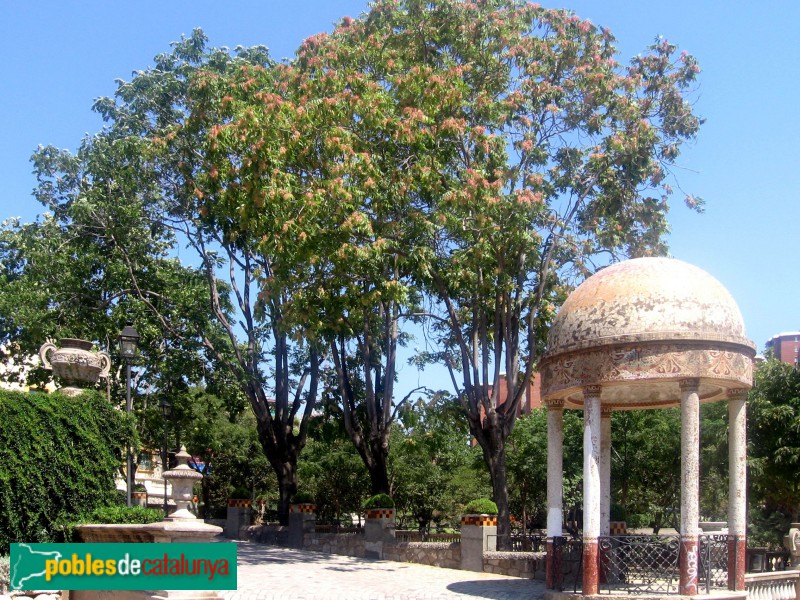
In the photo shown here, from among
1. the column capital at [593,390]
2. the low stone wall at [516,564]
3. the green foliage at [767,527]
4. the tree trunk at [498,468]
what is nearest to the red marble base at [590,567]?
the column capital at [593,390]

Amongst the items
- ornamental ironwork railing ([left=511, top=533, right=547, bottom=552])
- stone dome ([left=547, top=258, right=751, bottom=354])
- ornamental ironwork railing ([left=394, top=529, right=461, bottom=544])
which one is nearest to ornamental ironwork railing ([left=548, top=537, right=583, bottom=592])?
stone dome ([left=547, top=258, right=751, bottom=354])

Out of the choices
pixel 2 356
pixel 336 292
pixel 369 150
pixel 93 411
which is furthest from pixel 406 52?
pixel 2 356

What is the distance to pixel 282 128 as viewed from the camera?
2011cm

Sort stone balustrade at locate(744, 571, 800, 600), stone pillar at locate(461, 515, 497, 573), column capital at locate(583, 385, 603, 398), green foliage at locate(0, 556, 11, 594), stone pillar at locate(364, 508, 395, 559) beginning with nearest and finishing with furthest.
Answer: green foliage at locate(0, 556, 11, 594) < column capital at locate(583, 385, 603, 398) < stone balustrade at locate(744, 571, 800, 600) < stone pillar at locate(461, 515, 497, 573) < stone pillar at locate(364, 508, 395, 559)

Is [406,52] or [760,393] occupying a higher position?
[406,52]

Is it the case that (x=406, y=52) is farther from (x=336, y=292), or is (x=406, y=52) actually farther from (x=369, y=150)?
(x=336, y=292)

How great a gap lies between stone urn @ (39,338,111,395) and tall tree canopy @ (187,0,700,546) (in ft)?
13.8

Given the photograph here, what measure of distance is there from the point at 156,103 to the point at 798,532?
2157 centimetres

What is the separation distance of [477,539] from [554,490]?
4.16m

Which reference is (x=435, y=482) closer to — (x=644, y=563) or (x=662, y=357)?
(x=644, y=563)

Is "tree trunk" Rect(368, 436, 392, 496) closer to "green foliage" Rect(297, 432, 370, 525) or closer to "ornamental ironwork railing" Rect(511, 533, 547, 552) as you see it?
"ornamental ironwork railing" Rect(511, 533, 547, 552)

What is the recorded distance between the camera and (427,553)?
2148 centimetres

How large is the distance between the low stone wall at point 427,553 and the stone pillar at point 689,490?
7.39 m

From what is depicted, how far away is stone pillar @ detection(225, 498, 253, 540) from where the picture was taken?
29969mm
